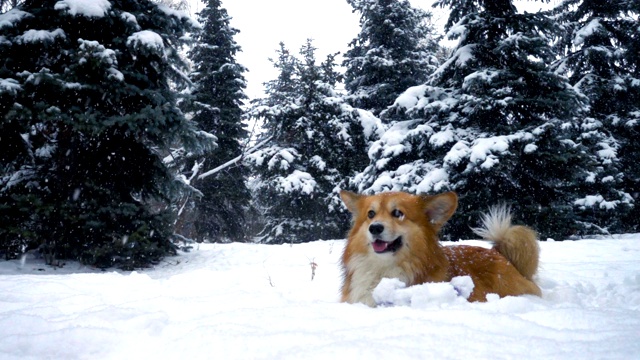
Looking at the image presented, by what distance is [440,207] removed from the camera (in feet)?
10.9

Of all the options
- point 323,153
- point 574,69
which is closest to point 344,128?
point 323,153

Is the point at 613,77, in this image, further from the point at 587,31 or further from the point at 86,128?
the point at 86,128

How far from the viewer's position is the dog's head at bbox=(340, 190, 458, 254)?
3098 millimetres

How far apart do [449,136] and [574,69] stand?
1073 centimetres

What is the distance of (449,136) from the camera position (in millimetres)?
9195

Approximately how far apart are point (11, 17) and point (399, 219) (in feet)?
23.9

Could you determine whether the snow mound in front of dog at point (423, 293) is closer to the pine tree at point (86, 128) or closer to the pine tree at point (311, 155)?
the pine tree at point (86, 128)

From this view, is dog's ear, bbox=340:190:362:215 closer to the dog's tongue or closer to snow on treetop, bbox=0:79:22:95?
the dog's tongue

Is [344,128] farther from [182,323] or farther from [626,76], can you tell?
[182,323]

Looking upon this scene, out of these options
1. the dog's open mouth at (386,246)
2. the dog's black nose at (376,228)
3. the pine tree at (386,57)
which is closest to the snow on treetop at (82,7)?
the dog's black nose at (376,228)

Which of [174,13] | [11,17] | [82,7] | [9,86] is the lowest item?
[9,86]

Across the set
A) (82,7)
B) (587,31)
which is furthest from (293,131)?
(587,31)

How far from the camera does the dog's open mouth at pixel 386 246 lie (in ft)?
10.1

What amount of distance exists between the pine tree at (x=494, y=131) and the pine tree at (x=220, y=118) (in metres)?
9.05
